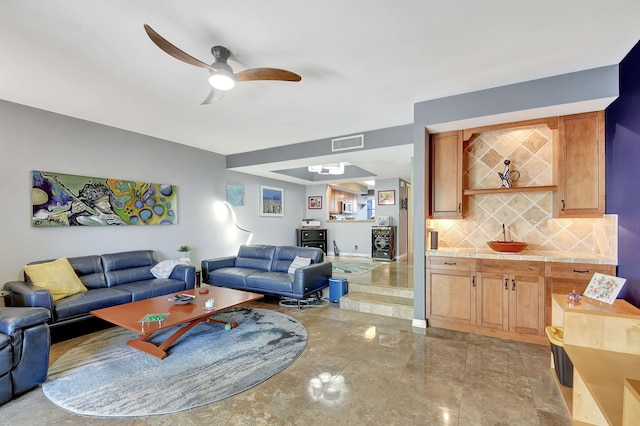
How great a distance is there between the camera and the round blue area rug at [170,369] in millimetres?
2064

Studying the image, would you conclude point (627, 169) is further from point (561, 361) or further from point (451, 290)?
point (451, 290)

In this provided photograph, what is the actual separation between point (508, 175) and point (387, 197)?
418cm

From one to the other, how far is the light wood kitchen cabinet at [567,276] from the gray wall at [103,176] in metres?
5.35

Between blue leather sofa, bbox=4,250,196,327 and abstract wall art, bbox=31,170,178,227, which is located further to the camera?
abstract wall art, bbox=31,170,178,227

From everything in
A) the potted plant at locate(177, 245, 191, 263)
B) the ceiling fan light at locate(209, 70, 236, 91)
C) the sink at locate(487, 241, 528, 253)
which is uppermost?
the ceiling fan light at locate(209, 70, 236, 91)

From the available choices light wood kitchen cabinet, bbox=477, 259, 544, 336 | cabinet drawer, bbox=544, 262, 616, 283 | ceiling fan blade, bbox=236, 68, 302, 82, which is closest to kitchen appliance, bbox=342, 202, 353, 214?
light wood kitchen cabinet, bbox=477, 259, 544, 336

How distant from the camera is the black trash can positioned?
2.15 metres

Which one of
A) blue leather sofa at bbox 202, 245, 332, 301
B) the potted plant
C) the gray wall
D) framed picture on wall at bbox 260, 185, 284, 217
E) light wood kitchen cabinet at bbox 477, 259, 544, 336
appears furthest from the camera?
framed picture on wall at bbox 260, 185, 284, 217

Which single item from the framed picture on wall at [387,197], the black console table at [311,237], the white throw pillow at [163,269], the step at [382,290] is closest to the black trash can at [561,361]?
the step at [382,290]

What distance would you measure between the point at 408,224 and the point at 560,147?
5.25 metres

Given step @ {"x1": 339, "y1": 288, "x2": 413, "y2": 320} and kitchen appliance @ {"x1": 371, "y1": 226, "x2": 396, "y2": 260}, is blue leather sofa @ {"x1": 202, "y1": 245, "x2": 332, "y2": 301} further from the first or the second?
kitchen appliance @ {"x1": 371, "y1": 226, "x2": 396, "y2": 260}

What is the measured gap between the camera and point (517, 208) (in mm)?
3559

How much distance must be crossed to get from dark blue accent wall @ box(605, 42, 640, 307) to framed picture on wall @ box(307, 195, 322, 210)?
260 inches

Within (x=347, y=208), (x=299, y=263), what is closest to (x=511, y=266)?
(x=299, y=263)
